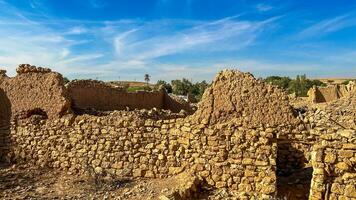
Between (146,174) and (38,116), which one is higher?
(38,116)

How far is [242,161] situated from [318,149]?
1.49m

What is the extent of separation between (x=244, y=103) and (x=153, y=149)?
6.75 feet

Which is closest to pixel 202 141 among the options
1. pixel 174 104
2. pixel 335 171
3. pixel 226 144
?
pixel 226 144

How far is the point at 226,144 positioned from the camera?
26.1 feet

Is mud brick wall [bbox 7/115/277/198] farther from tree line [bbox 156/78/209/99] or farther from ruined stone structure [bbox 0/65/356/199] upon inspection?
tree line [bbox 156/78/209/99]

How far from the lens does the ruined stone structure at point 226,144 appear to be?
6867 millimetres

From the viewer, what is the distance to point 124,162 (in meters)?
8.89

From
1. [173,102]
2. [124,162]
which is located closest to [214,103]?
[124,162]

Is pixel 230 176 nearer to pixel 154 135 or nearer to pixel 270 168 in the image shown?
pixel 270 168

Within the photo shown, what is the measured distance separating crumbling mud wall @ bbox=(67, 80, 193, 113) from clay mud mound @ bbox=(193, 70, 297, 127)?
7.61 metres

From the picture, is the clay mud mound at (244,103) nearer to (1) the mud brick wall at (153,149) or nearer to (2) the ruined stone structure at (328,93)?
(1) the mud brick wall at (153,149)

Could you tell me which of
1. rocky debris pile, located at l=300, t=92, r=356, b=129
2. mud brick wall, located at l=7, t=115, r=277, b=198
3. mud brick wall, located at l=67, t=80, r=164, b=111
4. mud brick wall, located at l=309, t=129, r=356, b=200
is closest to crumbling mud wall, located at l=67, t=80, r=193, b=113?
mud brick wall, located at l=67, t=80, r=164, b=111

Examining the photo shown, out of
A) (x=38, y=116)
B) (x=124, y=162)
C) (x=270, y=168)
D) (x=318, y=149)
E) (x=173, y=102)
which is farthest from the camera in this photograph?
(x=173, y=102)

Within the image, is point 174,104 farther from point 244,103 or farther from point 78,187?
point 78,187
